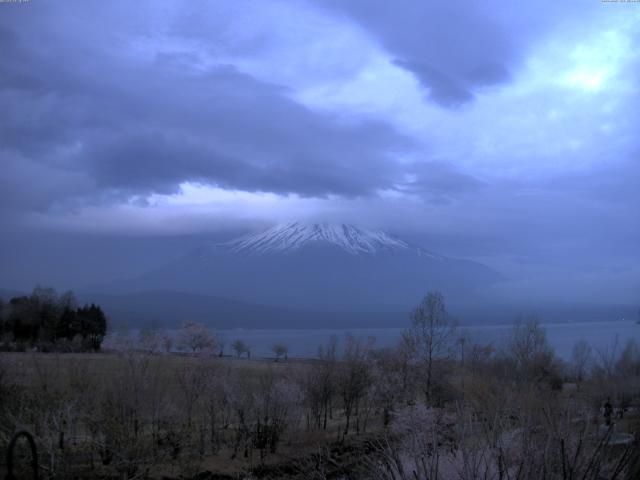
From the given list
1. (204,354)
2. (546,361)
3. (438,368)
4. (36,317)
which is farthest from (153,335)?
(36,317)

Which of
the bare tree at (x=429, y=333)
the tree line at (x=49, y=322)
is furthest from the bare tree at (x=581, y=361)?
the tree line at (x=49, y=322)

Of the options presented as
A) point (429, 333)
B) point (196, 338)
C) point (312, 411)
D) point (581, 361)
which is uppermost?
point (429, 333)

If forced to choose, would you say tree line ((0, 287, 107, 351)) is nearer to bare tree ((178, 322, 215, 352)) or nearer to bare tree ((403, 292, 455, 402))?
bare tree ((178, 322, 215, 352))

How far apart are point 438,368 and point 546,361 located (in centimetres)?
1420

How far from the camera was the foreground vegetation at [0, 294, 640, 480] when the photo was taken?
46.5 ft

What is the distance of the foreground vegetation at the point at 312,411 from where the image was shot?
14188 mm

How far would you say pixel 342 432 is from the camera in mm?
41125

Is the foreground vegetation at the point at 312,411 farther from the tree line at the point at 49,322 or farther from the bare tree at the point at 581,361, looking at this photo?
the tree line at the point at 49,322

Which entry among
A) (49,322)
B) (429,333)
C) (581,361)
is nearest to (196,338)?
(429,333)

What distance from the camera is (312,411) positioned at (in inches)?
1667

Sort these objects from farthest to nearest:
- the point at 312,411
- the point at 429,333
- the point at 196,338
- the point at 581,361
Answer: the point at 581,361 → the point at 196,338 → the point at 429,333 → the point at 312,411

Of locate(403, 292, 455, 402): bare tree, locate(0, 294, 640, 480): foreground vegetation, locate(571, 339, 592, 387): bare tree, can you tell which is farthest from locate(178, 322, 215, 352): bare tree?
locate(571, 339, 592, 387): bare tree

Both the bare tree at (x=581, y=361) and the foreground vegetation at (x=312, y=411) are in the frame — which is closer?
the foreground vegetation at (x=312, y=411)

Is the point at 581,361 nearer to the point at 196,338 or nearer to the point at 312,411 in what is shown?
the point at 312,411
